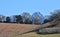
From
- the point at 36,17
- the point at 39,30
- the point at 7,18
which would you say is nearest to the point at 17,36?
the point at 39,30

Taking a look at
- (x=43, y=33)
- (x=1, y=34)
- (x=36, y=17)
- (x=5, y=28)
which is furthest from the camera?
(x=36, y=17)

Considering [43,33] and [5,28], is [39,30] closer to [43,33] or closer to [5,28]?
[43,33]

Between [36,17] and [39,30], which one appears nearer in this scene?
[39,30]

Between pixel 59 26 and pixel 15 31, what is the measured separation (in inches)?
157

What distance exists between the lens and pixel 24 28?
54.5ft

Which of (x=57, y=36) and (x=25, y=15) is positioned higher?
(x=25, y=15)

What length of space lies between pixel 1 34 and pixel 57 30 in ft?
16.4

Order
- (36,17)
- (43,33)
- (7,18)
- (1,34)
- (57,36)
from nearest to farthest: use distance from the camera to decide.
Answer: (57,36) < (43,33) < (1,34) < (7,18) < (36,17)

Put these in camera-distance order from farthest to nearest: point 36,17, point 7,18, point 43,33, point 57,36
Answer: point 36,17, point 7,18, point 43,33, point 57,36

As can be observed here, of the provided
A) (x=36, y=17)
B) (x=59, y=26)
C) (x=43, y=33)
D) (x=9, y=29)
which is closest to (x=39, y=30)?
(x=43, y=33)

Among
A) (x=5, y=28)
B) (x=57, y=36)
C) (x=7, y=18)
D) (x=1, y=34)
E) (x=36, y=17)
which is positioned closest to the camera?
(x=57, y=36)

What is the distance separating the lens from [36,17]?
42656 millimetres

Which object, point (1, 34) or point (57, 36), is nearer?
point (57, 36)

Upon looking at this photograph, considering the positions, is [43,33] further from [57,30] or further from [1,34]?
[1,34]
